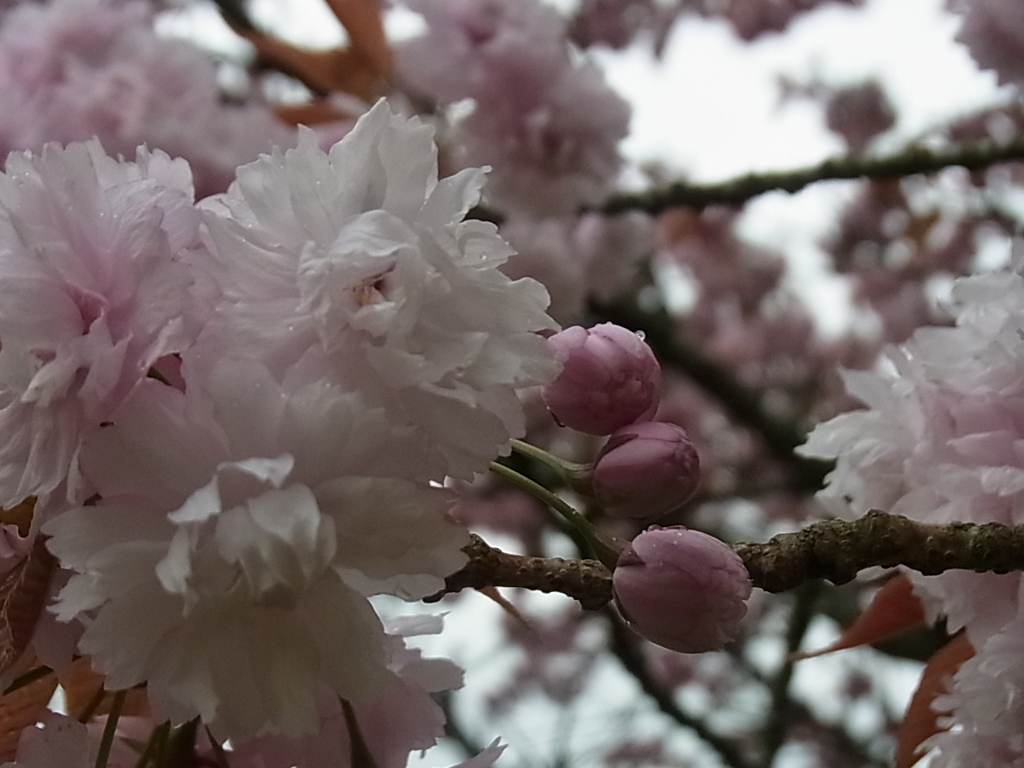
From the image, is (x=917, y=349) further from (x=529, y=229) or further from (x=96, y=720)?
(x=529, y=229)

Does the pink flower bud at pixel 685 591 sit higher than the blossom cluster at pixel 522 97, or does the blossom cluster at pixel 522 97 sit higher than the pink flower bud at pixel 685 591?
Result: the blossom cluster at pixel 522 97

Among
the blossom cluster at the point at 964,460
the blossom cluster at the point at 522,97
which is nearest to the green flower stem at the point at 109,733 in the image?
the blossom cluster at the point at 964,460

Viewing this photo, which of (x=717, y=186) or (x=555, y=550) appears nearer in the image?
(x=717, y=186)

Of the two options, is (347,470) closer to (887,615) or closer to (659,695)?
(887,615)

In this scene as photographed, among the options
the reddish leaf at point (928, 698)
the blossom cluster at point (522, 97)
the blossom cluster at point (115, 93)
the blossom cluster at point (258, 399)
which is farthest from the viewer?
the blossom cluster at point (522, 97)

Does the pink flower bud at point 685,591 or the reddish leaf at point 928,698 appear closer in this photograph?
the pink flower bud at point 685,591

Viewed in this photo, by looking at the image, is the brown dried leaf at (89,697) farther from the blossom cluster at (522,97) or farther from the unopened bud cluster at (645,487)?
the blossom cluster at (522,97)

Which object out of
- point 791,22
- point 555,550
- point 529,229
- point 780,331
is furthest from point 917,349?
point 780,331
